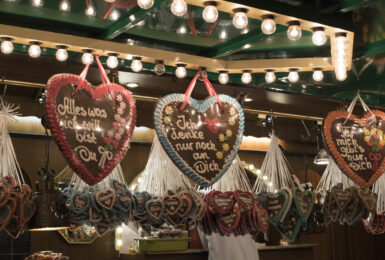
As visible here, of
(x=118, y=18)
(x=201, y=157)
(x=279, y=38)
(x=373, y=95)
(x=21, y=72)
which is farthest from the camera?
(x=373, y=95)

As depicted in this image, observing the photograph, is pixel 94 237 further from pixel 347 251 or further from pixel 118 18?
pixel 347 251

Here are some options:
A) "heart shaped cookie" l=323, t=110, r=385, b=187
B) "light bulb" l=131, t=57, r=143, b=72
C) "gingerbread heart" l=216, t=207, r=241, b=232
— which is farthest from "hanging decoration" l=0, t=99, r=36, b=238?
"heart shaped cookie" l=323, t=110, r=385, b=187

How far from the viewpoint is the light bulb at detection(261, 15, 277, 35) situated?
272 cm

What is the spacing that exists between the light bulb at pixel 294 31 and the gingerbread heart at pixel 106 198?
119cm

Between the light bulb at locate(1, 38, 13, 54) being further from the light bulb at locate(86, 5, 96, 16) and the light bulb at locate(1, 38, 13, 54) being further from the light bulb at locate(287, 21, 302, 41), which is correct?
the light bulb at locate(287, 21, 302, 41)

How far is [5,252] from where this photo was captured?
5.36 metres

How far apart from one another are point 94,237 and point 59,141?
11.0 feet

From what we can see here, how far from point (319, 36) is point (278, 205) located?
42.1 inches

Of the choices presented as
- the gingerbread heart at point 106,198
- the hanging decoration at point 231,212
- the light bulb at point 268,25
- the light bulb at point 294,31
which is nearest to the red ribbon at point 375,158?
the hanging decoration at point 231,212

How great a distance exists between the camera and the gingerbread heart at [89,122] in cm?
253

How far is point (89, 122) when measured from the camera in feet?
8.70

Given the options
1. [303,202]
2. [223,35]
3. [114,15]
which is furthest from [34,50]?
[303,202]

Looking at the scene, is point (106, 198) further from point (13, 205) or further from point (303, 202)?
point (303, 202)

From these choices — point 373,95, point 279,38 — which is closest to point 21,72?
point 279,38
